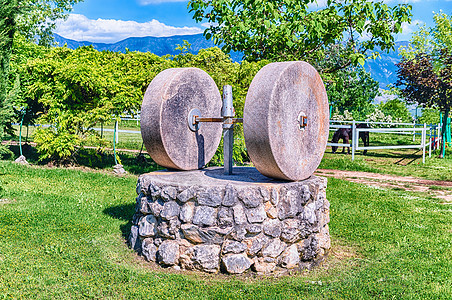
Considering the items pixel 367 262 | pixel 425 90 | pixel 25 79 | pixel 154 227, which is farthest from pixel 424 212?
pixel 425 90

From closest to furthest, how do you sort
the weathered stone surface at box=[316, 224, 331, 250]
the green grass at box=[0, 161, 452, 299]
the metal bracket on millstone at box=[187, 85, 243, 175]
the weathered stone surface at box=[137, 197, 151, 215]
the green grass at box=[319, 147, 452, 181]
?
the green grass at box=[0, 161, 452, 299], the weathered stone surface at box=[137, 197, 151, 215], the weathered stone surface at box=[316, 224, 331, 250], the metal bracket on millstone at box=[187, 85, 243, 175], the green grass at box=[319, 147, 452, 181]

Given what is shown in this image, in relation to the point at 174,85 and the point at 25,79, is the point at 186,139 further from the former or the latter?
the point at 25,79

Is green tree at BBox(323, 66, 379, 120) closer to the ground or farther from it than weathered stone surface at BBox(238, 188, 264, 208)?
farther from it

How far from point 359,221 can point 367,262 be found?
2.02 metres

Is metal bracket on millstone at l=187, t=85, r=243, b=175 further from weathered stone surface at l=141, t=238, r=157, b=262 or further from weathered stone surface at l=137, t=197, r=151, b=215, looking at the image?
weathered stone surface at l=141, t=238, r=157, b=262

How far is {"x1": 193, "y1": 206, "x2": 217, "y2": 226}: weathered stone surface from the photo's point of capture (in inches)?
193

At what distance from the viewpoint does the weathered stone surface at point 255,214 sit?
16.1 ft

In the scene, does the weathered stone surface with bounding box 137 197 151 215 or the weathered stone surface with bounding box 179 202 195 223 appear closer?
the weathered stone surface with bounding box 179 202 195 223

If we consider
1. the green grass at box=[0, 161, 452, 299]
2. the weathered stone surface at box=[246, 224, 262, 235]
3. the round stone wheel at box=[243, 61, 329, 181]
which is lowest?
the green grass at box=[0, 161, 452, 299]

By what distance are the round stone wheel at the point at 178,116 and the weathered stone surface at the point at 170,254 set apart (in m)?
1.41

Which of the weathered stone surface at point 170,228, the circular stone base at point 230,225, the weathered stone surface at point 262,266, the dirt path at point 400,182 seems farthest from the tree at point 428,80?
the weathered stone surface at point 170,228

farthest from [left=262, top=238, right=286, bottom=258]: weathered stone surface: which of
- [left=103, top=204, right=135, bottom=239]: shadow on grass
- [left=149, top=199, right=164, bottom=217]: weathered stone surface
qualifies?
[left=103, top=204, right=135, bottom=239]: shadow on grass

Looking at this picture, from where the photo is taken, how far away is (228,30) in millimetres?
11742

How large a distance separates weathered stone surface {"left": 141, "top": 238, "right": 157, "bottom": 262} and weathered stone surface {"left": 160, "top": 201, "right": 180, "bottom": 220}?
0.42m
